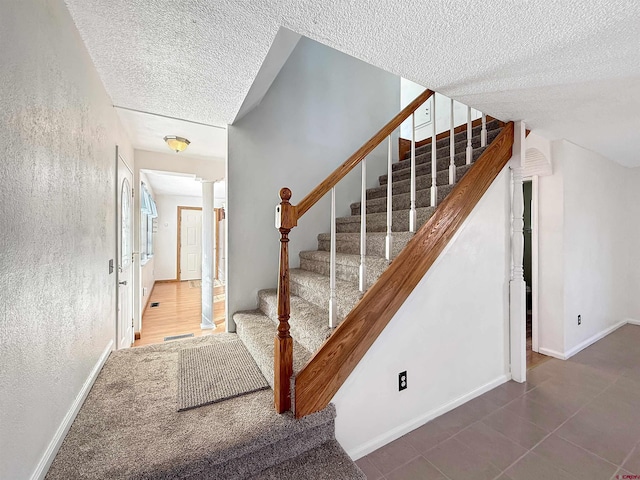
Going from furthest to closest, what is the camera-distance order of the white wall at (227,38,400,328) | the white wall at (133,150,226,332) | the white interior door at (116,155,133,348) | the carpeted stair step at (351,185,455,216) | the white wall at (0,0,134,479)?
the white wall at (133,150,226,332) < the white wall at (227,38,400,328) < the white interior door at (116,155,133,348) < the carpeted stair step at (351,185,455,216) < the white wall at (0,0,134,479)

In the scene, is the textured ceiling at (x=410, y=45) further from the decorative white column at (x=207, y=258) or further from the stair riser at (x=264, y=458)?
the stair riser at (x=264, y=458)

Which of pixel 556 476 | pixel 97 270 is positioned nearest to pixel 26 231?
pixel 97 270

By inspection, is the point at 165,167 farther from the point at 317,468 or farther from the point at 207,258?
the point at 317,468

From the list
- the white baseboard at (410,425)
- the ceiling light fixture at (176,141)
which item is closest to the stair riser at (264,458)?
the white baseboard at (410,425)

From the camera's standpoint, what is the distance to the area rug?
150 centimetres

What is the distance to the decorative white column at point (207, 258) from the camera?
351 cm

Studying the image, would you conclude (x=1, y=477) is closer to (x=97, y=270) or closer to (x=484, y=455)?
(x=97, y=270)

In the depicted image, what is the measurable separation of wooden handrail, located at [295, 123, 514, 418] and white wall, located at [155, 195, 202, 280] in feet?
22.5

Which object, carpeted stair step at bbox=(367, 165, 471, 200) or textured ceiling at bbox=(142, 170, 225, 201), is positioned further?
textured ceiling at bbox=(142, 170, 225, 201)

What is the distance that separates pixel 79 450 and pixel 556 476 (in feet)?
7.48

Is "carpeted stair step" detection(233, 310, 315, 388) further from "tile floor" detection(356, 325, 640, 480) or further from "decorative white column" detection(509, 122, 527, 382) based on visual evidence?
"decorative white column" detection(509, 122, 527, 382)

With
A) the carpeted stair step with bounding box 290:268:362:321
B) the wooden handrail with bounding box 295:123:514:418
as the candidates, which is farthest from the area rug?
the carpeted stair step with bounding box 290:268:362:321

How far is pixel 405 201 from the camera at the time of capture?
2.39 metres

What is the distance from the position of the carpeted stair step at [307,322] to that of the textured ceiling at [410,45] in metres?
1.50
